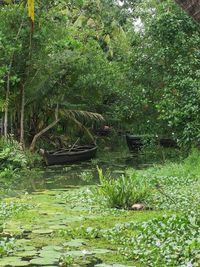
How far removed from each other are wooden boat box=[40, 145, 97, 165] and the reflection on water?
14.1 inches

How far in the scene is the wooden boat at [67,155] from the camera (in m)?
16.9

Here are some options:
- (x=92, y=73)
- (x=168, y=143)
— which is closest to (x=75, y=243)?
(x=92, y=73)

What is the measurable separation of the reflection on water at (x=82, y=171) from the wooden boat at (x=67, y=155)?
1.18ft

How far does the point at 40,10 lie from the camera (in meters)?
16.3

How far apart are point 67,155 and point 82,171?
2.45 metres

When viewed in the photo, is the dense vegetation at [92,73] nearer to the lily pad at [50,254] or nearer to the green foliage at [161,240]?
the green foliage at [161,240]

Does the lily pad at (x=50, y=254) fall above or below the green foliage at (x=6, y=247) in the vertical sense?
below

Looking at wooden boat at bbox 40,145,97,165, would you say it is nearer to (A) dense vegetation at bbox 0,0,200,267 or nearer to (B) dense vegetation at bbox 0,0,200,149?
(A) dense vegetation at bbox 0,0,200,267

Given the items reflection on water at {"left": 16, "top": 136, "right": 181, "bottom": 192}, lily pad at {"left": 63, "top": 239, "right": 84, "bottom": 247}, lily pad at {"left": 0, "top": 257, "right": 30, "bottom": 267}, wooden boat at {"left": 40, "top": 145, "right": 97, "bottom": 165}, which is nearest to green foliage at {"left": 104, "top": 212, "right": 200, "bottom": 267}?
lily pad at {"left": 63, "top": 239, "right": 84, "bottom": 247}

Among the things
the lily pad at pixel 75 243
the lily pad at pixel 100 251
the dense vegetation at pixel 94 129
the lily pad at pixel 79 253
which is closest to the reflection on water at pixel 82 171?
the dense vegetation at pixel 94 129

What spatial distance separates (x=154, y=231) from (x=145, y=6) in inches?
632

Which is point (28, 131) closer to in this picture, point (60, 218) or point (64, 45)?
point (64, 45)

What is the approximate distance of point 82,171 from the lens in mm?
15398

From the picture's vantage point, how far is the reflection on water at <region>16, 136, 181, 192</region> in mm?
12461
